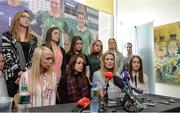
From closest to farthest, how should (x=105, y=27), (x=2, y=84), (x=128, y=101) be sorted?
(x=128, y=101) → (x=2, y=84) → (x=105, y=27)

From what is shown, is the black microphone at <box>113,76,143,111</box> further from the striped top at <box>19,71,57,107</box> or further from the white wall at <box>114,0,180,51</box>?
the white wall at <box>114,0,180,51</box>

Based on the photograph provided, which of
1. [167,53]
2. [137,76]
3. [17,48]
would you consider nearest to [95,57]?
[137,76]

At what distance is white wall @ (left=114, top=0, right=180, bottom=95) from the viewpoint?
12.9 ft

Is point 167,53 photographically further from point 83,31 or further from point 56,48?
point 56,48

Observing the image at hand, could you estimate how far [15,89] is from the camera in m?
2.45

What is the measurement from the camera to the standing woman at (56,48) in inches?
112

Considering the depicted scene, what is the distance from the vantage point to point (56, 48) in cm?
289

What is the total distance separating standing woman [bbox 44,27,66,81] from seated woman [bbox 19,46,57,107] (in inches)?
32.2

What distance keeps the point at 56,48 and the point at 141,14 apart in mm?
2408

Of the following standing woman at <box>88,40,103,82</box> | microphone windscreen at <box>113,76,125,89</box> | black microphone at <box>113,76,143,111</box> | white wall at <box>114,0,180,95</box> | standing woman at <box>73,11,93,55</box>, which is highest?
white wall at <box>114,0,180,95</box>

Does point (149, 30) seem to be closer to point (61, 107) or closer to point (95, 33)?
point (95, 33)

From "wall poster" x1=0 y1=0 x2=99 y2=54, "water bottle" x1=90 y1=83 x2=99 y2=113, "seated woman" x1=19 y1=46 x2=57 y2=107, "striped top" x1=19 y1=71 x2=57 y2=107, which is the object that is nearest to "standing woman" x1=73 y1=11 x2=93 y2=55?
"wall poster" x1=0 y1=0 x2=99 y2=54

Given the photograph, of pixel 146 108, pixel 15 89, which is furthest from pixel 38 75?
pixel 146 108

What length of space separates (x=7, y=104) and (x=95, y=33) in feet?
9.19
